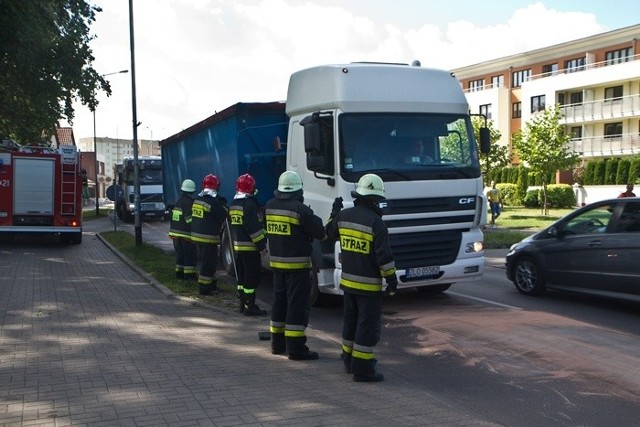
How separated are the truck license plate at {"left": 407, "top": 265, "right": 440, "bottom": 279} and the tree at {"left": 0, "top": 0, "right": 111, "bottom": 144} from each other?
48.0 ft

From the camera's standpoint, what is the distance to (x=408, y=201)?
8570 millimetres

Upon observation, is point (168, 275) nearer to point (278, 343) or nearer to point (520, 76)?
point (278, 343)

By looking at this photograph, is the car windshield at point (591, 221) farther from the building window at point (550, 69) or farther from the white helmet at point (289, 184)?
the building window at point (550, 69)

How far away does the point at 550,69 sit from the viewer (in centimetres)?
5606

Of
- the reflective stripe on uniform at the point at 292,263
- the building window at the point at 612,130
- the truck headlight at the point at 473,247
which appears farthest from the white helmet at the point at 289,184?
the building window at the point at 612,130

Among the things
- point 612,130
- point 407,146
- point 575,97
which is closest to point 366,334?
point 407,146

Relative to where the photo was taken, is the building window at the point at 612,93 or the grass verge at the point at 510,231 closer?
the grass verge at the point at 510,231

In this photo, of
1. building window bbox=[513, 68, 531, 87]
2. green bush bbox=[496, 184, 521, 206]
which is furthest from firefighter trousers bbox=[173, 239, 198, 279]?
building window bbox=[513, 68, 531, 87]

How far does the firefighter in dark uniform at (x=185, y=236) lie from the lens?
1191 centimetres

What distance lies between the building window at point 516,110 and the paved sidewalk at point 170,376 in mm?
52266

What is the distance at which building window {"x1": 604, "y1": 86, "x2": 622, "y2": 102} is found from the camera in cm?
4888

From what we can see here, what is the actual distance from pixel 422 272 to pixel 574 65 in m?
50.7

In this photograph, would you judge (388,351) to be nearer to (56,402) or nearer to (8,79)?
(56,402)

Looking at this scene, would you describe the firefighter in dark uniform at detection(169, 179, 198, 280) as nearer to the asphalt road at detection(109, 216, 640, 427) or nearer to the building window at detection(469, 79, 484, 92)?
the asphalt road at detection(109, 216, 640, 427)
